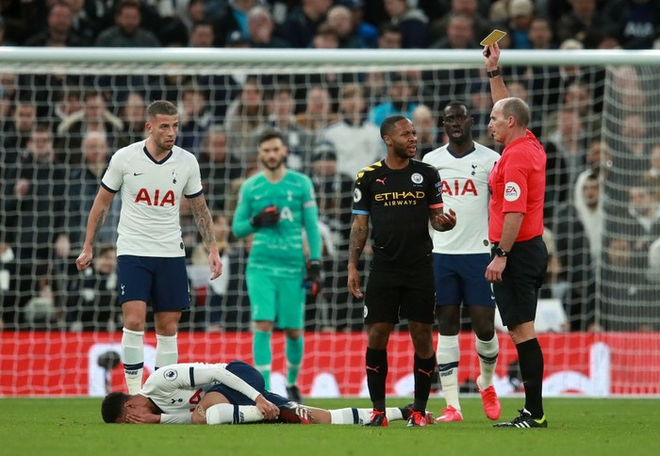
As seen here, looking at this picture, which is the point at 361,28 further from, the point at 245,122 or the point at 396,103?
the point at 245,122

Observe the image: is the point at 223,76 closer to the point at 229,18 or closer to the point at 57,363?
the point at 229,18

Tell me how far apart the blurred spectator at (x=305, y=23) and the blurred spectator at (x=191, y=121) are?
2470 millimetres

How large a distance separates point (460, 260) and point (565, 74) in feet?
21.4

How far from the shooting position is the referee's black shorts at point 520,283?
856 cm

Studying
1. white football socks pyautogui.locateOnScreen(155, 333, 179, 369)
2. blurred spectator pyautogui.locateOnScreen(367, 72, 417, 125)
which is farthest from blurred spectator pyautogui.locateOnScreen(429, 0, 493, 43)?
white football socks pyautogui.locateOnScreen(155, 333, 179, 369)

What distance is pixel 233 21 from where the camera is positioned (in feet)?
57.9

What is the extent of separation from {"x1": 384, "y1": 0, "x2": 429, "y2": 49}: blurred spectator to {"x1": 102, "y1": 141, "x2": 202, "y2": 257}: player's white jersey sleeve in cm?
808

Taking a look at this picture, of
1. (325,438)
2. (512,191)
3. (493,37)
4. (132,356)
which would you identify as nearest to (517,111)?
(512,191)

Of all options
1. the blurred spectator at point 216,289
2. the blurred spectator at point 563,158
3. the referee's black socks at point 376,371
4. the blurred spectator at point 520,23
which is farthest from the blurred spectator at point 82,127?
the referee's black socks at point 376,371

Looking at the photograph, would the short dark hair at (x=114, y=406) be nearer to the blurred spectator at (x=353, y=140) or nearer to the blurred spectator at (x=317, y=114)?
the blurred spectator at (x=353, y=140)

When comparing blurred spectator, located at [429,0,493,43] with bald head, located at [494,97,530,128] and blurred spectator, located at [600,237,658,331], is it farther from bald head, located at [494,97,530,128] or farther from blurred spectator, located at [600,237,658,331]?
bald head, located at [494,97,530,128]

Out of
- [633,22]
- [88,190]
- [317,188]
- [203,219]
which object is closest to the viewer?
[203,219]

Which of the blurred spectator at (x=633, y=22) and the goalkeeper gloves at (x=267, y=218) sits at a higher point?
the blurred spectator at (x=633, y=22)

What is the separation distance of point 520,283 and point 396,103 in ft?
25.3
